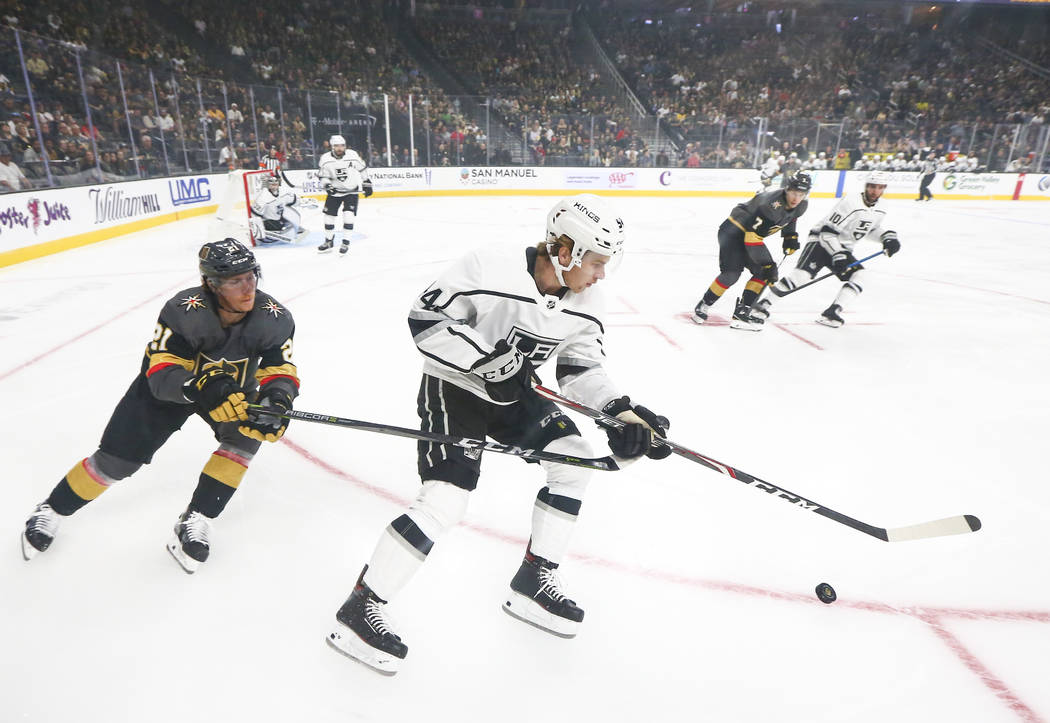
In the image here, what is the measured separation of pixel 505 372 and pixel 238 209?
8951mm

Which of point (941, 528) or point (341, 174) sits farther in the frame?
point (341, 174)

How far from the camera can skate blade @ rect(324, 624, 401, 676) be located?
1.64 m

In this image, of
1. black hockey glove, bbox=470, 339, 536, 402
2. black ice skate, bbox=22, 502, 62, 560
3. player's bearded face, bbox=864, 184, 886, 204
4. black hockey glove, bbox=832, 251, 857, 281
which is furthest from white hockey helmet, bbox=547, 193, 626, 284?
player's bearded face, bbox=864, 184, 886, 204

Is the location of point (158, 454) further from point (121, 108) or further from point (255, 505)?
point (121, 108)

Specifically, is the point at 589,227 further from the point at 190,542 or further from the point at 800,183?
the point at 800,183

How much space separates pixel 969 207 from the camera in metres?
14.9

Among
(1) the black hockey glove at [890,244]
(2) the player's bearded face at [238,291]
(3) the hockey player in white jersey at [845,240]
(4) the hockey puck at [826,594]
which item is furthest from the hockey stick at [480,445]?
(1) the black hockey glove at [890,244]

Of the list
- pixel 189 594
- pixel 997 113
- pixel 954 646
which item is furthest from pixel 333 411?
pixel 997 113

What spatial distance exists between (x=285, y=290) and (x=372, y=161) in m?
9.62

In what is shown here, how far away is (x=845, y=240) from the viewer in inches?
210

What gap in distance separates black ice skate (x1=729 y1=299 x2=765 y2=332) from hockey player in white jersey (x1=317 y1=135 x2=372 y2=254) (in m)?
4.98

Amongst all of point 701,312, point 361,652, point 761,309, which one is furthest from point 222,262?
point 761,309

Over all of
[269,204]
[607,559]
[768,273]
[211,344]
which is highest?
[211,344]

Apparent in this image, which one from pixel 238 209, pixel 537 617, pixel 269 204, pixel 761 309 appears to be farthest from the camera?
pixel 238 209
